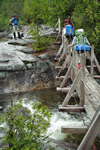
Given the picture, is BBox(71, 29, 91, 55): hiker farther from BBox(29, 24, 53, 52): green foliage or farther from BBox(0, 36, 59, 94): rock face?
BBox(29, 24, 53, 52): green foliage

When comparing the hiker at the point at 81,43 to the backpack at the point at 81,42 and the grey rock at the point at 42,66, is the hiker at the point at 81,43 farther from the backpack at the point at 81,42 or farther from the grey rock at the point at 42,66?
the grey rock at the point at 42,66

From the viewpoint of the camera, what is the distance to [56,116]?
22.7ft

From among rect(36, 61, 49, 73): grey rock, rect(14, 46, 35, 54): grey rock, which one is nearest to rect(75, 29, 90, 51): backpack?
rect(36, 61, 49, 73): grey rock

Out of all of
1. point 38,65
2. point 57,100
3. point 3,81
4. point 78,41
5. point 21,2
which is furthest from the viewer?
point 21,2

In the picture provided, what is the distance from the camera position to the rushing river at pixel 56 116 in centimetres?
565

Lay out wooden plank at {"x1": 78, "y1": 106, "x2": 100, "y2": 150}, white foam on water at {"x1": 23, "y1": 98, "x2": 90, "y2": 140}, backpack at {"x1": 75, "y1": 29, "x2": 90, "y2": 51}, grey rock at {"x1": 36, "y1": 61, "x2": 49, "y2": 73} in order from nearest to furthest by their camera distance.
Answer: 1. wooden plank at {"x1": 78, "y1": 106, "x2": 100, "y2": 150}
2. white foam on water at {"x1": 23, "y1": 98, "x2": 90, "y2": 140}
3. backpack at {"x1": 75, "y1": 29, "x2": 90, "y2": 51}
4. grey rock at {"x1": 36, "y1": 61, "x2": 49, "y2": 73}

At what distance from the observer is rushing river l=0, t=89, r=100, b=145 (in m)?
5.65

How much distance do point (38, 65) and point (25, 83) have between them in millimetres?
1364

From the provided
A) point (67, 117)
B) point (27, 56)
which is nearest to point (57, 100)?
point (67, 117)

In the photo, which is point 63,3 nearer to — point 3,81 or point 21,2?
point 3,81

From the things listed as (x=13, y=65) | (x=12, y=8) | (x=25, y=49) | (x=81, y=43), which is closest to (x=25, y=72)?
(x=13, y=65)

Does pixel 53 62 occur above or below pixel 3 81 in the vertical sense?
above

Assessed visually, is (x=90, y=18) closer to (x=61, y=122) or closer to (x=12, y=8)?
(x=61, y=122)

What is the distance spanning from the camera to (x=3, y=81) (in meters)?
9.25
